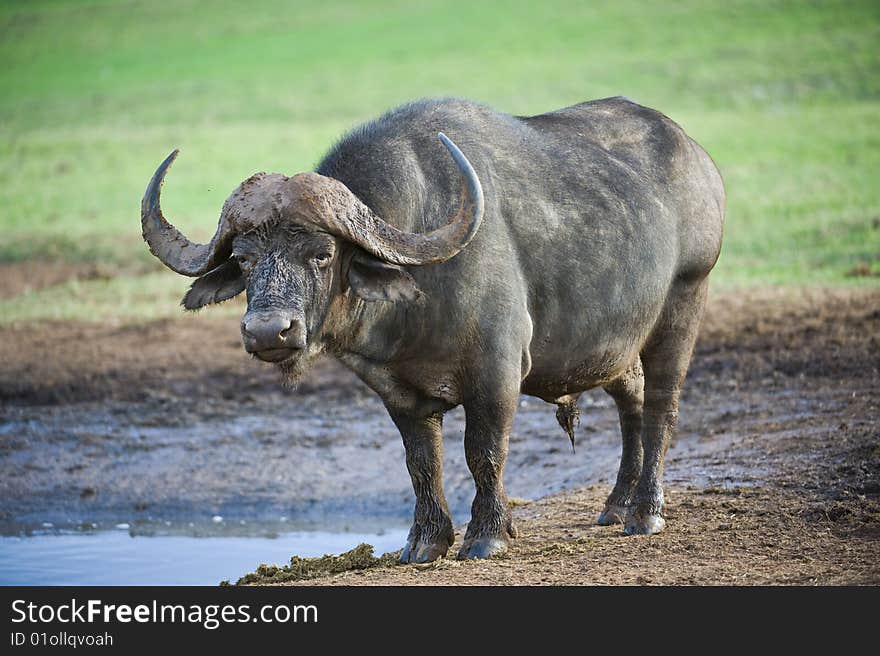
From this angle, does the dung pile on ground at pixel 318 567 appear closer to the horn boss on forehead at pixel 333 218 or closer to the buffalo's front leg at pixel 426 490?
the buffalo's front leg at pixel 426 490

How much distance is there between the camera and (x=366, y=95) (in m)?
35.6

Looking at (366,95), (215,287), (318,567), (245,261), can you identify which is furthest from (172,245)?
(366,95)

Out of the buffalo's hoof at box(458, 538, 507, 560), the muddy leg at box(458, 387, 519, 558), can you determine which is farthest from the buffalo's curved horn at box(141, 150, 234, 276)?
the buffalo's hoof at box(458, 538, 507, 560)

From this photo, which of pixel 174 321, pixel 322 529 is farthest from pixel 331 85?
pixel 322 529

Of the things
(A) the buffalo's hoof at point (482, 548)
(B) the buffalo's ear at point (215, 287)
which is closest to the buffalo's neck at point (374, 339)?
(B) the buffalo's ear at point (215, 287)

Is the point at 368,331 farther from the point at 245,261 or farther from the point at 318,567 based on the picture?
the point at 318,567

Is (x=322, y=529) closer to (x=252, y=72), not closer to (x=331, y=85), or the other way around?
(x=331, y=85)

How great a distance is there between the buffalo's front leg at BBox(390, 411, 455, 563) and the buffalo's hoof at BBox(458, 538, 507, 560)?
215 millimetres

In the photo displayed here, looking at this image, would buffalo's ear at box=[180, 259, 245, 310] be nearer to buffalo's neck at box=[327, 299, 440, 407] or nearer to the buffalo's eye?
the buffalo's eye

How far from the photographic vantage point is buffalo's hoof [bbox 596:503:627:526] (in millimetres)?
8875

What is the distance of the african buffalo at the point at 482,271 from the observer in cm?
700

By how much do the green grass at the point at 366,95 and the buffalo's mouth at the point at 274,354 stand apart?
977 cm

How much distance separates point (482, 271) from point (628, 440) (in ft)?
7.01
